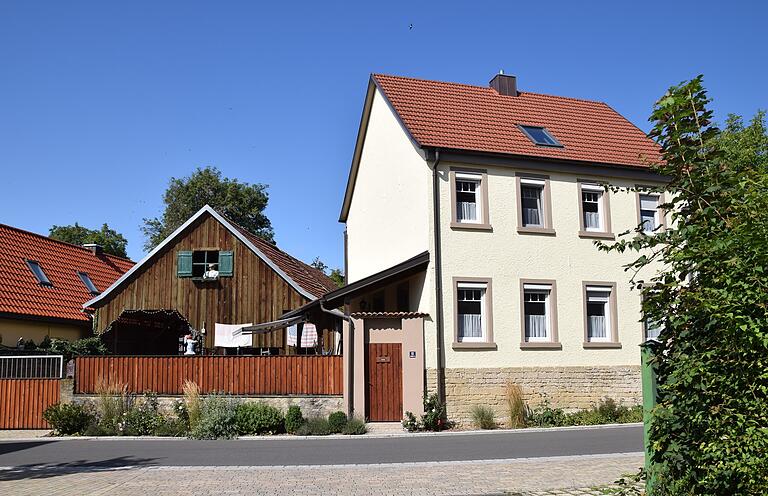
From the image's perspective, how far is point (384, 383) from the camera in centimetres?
1928

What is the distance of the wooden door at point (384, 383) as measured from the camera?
63.0 ft

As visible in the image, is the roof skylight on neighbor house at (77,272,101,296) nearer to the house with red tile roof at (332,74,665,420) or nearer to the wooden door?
the house with red tile roof at (332,74,665,420)

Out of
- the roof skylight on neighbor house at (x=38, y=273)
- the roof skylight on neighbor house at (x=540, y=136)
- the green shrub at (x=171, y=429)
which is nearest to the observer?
the green shrub at (x=171, y=429)

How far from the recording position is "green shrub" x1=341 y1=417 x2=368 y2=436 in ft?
57.8

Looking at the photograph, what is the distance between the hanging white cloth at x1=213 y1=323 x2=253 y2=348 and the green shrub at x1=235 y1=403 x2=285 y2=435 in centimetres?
728

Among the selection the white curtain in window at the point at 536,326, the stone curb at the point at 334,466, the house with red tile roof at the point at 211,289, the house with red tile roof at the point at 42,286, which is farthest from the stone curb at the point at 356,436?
the house with red tile roof at the point at 42,286

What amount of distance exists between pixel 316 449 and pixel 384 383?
4.65 metres

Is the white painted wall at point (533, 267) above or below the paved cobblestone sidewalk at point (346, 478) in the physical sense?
above

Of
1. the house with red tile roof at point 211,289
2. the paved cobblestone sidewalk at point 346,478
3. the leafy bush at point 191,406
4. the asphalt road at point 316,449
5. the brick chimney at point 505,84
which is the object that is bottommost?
the asphalt road at point 316,449

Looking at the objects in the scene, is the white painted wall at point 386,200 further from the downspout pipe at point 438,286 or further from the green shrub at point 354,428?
the green shrub at point 354,428

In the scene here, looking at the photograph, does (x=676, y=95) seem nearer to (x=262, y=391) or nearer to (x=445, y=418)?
(x=445, y=418)

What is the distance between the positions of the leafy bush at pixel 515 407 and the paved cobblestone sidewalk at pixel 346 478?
21.4 feet

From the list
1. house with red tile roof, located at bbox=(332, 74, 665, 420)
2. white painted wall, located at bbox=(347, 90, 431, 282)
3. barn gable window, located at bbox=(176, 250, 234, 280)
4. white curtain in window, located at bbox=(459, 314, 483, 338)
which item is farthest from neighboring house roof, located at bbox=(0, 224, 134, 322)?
white curtain in window, located at bbox=(459, 314, 483, 338)

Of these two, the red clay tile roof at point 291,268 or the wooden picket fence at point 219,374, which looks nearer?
the wooden picket fence at point 219,374
